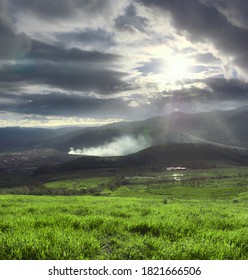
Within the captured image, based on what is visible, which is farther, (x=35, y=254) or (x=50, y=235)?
(x=50, y=235)

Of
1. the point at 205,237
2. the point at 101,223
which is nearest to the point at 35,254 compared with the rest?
the point at 101,223
